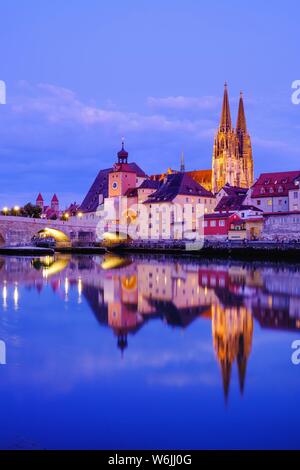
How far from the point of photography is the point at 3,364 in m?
9.22

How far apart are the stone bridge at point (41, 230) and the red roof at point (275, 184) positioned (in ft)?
63.2

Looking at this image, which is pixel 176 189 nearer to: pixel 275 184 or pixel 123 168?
pixel 275 184

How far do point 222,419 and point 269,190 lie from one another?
5105cm

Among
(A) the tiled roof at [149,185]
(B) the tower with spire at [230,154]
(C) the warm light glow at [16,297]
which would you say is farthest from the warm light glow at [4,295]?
(B) the tower with spire at [230,154]

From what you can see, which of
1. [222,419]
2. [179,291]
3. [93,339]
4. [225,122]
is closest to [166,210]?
[225,122]

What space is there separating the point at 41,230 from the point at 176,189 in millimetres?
15670

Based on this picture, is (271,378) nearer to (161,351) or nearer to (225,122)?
(161,351)

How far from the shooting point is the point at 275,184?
183 feet

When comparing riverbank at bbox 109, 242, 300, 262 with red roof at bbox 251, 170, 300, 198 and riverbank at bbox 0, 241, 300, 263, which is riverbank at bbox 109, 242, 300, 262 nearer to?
riverbank at bbox 0, 241, 300, 263

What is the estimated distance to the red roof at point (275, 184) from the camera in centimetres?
5453

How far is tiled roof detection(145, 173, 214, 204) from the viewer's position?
2484 inches

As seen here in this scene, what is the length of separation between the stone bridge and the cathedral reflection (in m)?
25.8

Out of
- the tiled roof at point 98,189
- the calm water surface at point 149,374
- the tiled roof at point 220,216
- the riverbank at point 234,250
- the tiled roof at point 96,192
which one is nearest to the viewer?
the calm water surface at point 149,374

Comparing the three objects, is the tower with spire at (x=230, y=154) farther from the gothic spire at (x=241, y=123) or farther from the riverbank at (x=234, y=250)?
the riverbank at (x=234, y=250)
